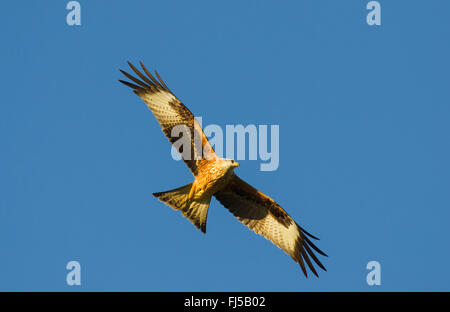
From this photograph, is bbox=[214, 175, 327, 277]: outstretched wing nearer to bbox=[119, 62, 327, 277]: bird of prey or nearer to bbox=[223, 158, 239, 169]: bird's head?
bbox=[119, 62, 327, 277]: bird of prey

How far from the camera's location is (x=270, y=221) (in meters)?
13.0

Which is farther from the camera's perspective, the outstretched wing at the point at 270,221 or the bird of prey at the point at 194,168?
the outstretched wing at the point at 270,221

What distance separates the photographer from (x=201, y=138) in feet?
39.2

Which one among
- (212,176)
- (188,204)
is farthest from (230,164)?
(188,204)

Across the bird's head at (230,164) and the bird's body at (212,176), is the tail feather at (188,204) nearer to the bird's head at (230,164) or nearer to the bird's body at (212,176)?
the bird's body at (212,176)

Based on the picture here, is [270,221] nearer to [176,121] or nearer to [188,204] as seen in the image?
[188,204]

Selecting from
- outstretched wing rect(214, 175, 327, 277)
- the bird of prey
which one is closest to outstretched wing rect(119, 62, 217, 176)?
the bird of prey

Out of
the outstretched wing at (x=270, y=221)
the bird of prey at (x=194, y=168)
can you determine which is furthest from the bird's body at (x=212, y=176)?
the outstretched wing at (x=270, y=221)

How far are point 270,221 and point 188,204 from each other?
1.78 meters

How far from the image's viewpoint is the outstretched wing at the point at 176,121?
11.9m

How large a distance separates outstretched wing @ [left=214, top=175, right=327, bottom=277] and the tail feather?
2.30 ft

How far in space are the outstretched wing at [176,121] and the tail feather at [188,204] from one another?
45 centimetres
